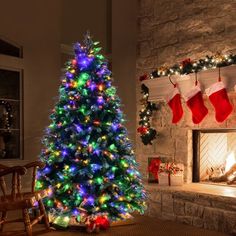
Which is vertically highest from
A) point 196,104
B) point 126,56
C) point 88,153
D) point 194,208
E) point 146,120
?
point 126,56

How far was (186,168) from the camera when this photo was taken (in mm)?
4754

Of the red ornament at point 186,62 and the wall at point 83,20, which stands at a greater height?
the wall at point 83,20

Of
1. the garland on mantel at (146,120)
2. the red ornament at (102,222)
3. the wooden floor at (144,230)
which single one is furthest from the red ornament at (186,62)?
the red ornament at (102,222)

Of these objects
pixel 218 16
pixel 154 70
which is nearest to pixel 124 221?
pixel 154 70

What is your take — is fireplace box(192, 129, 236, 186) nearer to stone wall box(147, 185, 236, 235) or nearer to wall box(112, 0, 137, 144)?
stone wall box(147, 185, 236, 235)

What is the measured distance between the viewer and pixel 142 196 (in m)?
4.12

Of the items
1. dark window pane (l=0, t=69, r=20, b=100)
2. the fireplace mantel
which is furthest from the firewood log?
dark window pane (l=0, t=69, r=20, b=100)

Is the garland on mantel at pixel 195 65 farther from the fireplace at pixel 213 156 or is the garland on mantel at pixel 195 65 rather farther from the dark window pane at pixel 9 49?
the dark window pane at pixel 9 49

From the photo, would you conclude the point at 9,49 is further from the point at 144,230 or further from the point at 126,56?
the point at 144,230

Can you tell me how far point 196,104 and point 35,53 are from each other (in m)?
2.56

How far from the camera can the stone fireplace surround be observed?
12.9ft

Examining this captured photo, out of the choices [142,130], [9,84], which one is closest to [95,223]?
[142,130]

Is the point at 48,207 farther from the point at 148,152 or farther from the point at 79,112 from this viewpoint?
the point at 148,152

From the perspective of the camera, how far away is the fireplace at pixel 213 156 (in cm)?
471
